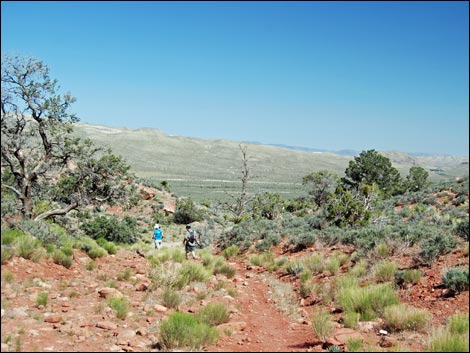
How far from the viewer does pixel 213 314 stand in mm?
9148

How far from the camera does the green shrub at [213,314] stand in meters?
8.97

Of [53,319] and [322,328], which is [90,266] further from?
[322,328]

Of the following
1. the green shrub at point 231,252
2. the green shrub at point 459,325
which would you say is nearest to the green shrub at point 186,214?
the green shrub at point 231,252

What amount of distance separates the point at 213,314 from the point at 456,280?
5.98 m

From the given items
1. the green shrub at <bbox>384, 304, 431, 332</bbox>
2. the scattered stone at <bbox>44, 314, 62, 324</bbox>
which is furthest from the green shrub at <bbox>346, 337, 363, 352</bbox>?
the scattered stone at <bbox>44, 314, 62, 324</bbox>

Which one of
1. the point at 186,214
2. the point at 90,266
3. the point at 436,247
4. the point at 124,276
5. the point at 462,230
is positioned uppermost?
the point at 462,230

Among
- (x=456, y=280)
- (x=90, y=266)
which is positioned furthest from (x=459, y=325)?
(x=90, y=266)

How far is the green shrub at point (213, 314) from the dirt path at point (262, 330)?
0.24m

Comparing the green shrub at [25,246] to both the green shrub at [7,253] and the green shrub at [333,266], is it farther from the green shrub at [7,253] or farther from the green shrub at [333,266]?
the green shrub at [333,266]

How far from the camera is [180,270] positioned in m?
13.2

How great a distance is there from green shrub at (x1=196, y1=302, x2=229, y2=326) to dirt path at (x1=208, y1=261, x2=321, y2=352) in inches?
9.5

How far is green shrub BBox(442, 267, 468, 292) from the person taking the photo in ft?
33.2

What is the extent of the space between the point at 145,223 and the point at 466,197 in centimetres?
2499

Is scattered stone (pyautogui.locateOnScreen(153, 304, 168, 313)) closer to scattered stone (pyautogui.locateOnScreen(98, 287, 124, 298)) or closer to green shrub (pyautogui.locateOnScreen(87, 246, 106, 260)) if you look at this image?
scattered stone (pyautogui.locateOnScreen(98, 287, 124, 298))
